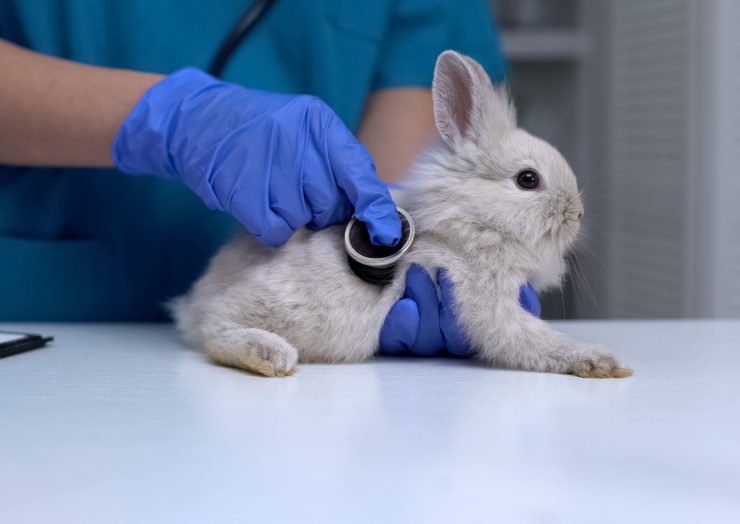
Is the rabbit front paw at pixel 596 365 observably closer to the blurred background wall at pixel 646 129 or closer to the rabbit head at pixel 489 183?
the rabbit head at pixel 489 183

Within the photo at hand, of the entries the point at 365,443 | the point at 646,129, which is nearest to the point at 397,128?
the point at 365,443

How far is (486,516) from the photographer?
1.88 feet

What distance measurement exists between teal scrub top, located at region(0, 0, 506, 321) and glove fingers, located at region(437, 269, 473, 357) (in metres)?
0.54

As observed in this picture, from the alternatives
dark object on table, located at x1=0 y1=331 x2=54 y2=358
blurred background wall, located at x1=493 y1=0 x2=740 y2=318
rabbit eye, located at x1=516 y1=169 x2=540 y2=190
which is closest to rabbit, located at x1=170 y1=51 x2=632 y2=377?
rabbit eye, located at x1=516 y1=169 x2=540 y2=190

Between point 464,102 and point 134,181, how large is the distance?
608mm

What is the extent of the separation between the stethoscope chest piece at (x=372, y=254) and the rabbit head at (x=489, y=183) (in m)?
0.04

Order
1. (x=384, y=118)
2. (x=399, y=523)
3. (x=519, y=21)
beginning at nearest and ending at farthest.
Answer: (x=399, y=523) < (x=384, y=118) < (x=519, y=21)

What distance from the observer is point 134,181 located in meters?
1.37

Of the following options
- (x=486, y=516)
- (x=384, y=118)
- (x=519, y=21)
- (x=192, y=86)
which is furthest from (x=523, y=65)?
(x=486, y=516)

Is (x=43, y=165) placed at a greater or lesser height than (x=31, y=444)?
greater

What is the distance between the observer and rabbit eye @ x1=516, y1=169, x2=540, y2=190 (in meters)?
1.02

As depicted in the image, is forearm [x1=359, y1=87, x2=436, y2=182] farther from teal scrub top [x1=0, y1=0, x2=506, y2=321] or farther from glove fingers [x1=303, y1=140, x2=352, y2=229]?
glove fingers [x1=303, y1=140, x2=352, y2=229]

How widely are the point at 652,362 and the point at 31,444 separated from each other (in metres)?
0.70

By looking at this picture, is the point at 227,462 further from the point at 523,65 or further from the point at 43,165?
the point at 523,65
